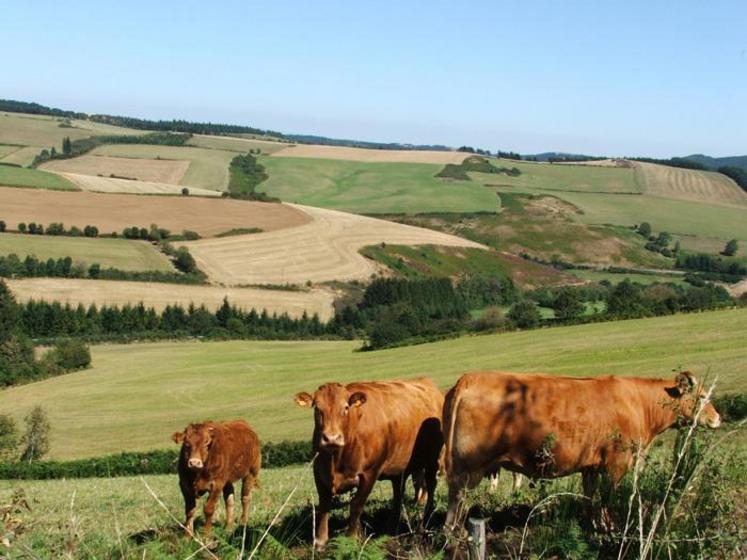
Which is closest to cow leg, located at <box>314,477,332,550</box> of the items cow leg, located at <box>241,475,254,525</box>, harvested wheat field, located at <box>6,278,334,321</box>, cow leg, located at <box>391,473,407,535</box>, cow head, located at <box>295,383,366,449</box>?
cow head, located at <box>295,383,366,449</box>

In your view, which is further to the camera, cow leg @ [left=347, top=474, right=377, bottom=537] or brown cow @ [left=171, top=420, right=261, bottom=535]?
brown cow @ [left=171, top=420, right=261, bottom=535]

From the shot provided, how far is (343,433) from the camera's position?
1116cm

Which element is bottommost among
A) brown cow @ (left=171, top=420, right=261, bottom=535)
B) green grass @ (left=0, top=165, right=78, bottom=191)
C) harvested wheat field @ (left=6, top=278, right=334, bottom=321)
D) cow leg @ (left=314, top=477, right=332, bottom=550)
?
harvested wheat field @ (left=6, top=278, right=334, bottom=321)

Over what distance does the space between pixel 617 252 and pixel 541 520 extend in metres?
160

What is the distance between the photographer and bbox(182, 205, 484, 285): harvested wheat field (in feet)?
405

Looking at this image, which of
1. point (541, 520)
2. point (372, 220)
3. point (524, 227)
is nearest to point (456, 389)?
point (541, 520)

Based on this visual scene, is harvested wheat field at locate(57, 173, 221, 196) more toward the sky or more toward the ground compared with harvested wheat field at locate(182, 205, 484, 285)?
more toward the sky

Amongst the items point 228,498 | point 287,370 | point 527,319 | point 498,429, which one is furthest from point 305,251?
point 498,429

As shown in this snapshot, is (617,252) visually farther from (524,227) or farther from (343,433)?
(343,433)

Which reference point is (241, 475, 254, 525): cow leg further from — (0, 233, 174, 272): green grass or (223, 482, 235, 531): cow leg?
(0, 233, 174, 272): green grass

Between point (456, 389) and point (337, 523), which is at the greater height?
point (456, 389)

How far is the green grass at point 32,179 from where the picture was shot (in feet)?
524

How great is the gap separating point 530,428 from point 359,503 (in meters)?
2.44

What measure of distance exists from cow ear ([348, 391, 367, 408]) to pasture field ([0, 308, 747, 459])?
29505 millimetres
